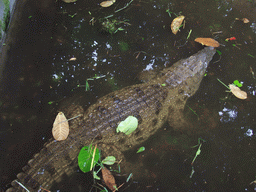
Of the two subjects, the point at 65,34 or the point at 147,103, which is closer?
the point at 147,103

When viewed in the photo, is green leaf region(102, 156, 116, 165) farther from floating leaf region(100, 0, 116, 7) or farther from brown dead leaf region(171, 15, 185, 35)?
floating leaf region(100, 0, 116, 7)

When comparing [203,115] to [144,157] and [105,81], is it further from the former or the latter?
[105,81]

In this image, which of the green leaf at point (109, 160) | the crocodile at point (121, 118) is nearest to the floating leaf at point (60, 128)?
the crocodile at point (121, 118)

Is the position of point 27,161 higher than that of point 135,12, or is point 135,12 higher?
point 135,12

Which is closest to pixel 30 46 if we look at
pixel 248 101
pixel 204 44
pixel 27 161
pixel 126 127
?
pixel 27 161

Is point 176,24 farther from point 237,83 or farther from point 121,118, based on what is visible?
point 121,118

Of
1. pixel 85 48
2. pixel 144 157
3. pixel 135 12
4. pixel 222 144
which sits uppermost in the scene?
pixel 135 12
